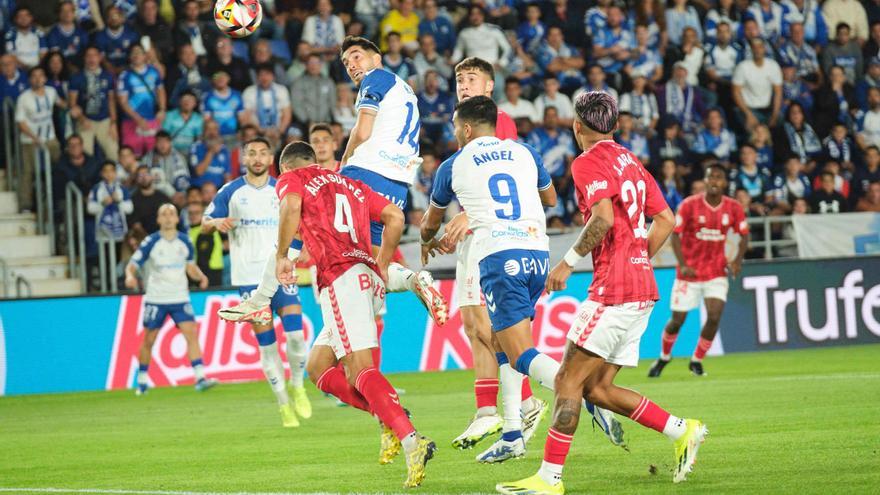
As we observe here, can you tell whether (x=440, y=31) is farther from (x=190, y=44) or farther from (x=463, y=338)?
(x=463, y=338)

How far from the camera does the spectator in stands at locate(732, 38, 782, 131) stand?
25250 millimetres

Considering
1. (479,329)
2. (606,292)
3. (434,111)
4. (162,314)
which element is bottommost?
(162,314)

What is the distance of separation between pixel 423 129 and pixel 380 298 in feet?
45.5

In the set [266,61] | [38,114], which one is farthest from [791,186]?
[38,114]

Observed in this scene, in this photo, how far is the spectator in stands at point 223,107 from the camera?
21812mm

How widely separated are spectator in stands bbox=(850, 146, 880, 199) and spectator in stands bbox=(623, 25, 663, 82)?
13.1 feet

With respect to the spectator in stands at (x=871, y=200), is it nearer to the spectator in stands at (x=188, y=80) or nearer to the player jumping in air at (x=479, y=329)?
Answer: the spectator in stands at (x=188, y=80)

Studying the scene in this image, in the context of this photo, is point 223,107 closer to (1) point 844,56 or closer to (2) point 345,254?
(1) point 844,56

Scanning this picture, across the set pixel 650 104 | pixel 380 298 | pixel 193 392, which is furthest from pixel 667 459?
pixel 650 104

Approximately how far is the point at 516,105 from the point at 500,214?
14.5 meters

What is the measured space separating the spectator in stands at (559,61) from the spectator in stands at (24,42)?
8765mm

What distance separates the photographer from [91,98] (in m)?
21.2

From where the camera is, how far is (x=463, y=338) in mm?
19953

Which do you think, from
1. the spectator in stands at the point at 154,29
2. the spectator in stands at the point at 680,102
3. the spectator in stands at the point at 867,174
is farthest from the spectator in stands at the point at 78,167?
the spectator in stands at the point at 867,174
